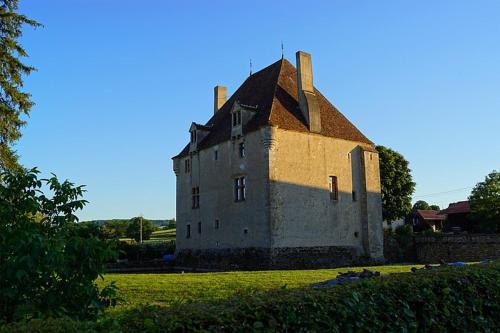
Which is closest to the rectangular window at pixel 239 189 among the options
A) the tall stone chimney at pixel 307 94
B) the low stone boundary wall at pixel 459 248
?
the tall stone chimney at pixel 307 94

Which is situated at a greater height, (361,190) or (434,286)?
(361,190)

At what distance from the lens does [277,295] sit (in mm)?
5340

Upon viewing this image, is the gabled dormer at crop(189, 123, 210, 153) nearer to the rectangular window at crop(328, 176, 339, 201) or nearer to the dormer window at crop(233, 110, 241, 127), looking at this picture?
the dormer window at crop(233, 110, 241, 127)

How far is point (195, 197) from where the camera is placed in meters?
36.4

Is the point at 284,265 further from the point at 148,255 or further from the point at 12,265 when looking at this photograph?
the point at 12,265

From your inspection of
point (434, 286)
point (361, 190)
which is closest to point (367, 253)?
point (361, 190)

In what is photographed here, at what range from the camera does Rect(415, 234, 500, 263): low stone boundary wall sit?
33.7 m

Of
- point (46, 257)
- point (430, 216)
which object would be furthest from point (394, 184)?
point (46, 257)

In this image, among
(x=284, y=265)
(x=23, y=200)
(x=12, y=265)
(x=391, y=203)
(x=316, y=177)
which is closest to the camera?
(x=12, y=265)

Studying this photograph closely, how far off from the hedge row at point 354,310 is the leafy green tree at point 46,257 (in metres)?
0.77

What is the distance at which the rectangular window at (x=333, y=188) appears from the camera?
3203cm

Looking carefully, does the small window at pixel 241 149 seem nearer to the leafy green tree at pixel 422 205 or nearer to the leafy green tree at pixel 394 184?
the leafy green tree at pixel 394 184

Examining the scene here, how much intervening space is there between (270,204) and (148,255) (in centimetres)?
1715

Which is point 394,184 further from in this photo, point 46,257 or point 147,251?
point 46,257
